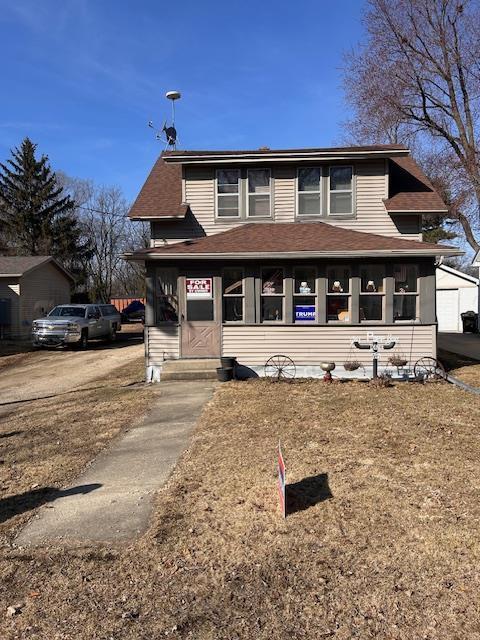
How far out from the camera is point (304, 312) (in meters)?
12.2

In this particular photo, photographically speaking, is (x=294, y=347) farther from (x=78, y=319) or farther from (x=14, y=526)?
(x=78, y=319)

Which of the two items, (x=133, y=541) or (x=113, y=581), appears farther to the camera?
(x=133, y=541)

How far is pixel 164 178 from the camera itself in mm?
15242

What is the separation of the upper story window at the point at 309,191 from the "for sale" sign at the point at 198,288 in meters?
3.31

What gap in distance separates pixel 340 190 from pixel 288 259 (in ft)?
9.64

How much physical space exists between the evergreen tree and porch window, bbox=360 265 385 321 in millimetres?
36683

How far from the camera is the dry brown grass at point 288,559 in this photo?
312 centimetres

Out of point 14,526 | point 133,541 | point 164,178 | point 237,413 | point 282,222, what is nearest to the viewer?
point 133,541

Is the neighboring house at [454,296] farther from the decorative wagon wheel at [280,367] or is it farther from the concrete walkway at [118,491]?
the concrete walkway at [118,491]

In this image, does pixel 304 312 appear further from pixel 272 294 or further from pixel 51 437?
pixel 51 437

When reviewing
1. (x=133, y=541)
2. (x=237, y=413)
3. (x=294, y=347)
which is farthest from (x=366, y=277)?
(x=133, y=541)

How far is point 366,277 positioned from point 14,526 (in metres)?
9.50

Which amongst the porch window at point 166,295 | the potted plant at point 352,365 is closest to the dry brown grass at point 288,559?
the potted plant at point 352,365

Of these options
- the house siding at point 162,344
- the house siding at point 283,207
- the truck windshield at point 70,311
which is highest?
the house siding at point 283,207
